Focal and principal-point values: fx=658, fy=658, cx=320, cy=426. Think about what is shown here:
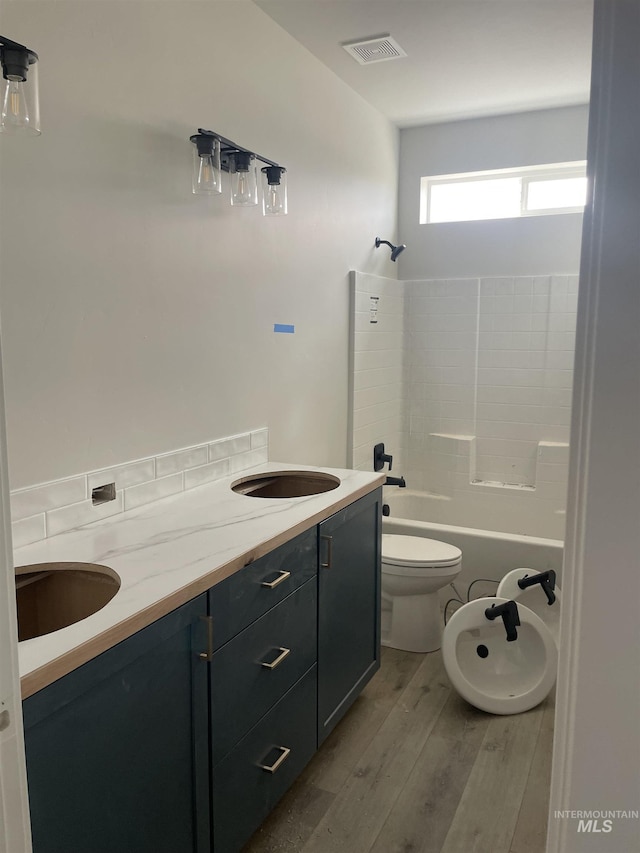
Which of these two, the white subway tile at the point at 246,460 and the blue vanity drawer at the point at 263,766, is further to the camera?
the white subway tile at the point at 246,460

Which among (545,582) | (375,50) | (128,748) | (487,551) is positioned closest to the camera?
(128,748)

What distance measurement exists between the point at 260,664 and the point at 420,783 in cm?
81

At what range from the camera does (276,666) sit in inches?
70.4

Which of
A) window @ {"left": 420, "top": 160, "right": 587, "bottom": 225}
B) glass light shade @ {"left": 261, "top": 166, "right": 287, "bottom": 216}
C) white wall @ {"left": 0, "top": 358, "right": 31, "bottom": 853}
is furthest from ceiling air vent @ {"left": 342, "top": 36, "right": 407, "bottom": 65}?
white wall @ {"left": 0, "top": 358, "right": 31, "bottom": 853}

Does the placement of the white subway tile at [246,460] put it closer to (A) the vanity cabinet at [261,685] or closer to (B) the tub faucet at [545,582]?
(A) the vanity cabinet at [261,685]

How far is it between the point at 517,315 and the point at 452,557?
5.65 ft

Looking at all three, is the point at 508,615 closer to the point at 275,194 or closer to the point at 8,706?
the point at 275,194

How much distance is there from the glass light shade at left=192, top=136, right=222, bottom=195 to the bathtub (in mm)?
1994

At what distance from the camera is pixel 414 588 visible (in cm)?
293

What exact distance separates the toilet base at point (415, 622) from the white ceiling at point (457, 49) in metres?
2.42

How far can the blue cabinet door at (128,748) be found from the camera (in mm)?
1092

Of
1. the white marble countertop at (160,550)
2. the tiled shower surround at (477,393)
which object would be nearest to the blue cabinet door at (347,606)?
the white marble countertop at (160,550)

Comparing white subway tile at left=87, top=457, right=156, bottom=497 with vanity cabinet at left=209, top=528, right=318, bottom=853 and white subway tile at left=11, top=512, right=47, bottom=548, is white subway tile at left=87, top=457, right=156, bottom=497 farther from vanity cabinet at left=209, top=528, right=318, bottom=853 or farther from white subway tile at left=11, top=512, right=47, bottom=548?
vanity cabinet at left=209, top=528, right=318, bottom=853

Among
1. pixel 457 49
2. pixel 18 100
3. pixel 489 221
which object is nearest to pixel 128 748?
pixel 18 100
